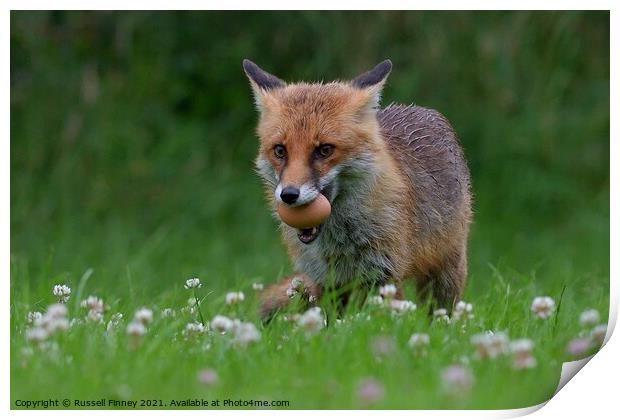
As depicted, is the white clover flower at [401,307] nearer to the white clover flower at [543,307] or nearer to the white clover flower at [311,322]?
the white clover flower at [311,322]

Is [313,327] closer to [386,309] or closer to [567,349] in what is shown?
[386,309]

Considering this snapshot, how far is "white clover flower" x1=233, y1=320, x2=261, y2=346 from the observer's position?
5.34 metres

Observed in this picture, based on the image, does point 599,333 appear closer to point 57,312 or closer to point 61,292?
point 57,312

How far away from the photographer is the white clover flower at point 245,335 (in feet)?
17.5

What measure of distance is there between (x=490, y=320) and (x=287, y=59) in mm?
3335

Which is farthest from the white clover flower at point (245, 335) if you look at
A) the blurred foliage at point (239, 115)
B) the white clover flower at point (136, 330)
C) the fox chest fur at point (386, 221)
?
the blurred foliage at point (239, 115)

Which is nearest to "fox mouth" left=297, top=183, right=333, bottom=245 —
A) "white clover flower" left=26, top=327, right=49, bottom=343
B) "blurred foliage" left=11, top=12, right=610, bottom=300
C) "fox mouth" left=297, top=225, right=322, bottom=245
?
"fox mouth" left=297, top=225, right=322, bottom=245

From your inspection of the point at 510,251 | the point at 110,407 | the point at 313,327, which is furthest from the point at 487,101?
the point at 110,407

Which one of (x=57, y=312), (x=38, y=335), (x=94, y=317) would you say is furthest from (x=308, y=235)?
(x=38, y=335)

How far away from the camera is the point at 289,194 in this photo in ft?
19.1

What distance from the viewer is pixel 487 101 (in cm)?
862

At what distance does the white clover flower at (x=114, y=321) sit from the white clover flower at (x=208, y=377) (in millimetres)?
731

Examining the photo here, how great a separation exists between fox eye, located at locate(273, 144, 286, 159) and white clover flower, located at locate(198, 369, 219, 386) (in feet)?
4.74

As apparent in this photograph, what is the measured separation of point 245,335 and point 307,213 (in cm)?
A: 88
